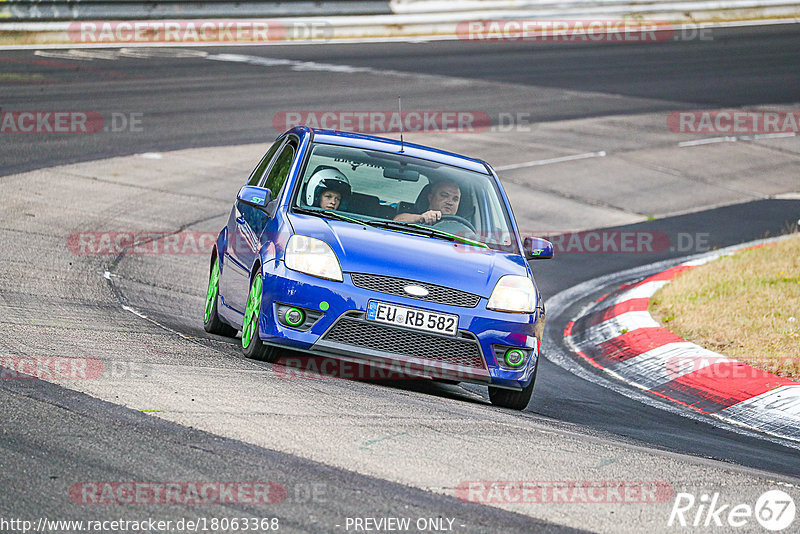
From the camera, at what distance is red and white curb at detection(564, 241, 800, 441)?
25.7 feet

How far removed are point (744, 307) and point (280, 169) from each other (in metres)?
4.35

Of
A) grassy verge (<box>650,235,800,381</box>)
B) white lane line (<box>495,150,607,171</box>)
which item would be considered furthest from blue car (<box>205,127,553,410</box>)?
white lane line (<box>495,150,607,171</box>)

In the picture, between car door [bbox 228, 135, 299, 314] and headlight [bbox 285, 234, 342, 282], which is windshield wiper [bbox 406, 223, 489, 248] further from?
car door [bbox 228, 135, 299, 314]

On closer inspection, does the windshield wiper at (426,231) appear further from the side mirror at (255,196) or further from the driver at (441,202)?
the side mirror at (255,196)

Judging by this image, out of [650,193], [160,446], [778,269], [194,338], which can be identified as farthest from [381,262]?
[650,193]

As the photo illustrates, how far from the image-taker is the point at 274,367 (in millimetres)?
6988

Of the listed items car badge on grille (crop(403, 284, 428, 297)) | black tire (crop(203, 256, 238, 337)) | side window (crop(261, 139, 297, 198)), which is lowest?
black tire (crop(203, 256, 238, 337))

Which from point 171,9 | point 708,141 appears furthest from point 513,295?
point 171,9

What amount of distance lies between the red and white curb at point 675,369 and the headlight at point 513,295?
5.64ft

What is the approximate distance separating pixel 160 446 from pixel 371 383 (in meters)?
2.41

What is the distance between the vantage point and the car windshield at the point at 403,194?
7.68 meters

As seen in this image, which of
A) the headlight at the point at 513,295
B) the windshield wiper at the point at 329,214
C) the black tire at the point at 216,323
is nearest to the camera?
the headlight at the point at 513,295

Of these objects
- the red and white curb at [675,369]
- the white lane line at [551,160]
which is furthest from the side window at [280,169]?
the white lane line at [551,160]

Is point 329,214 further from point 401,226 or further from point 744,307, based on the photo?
point 744,307
